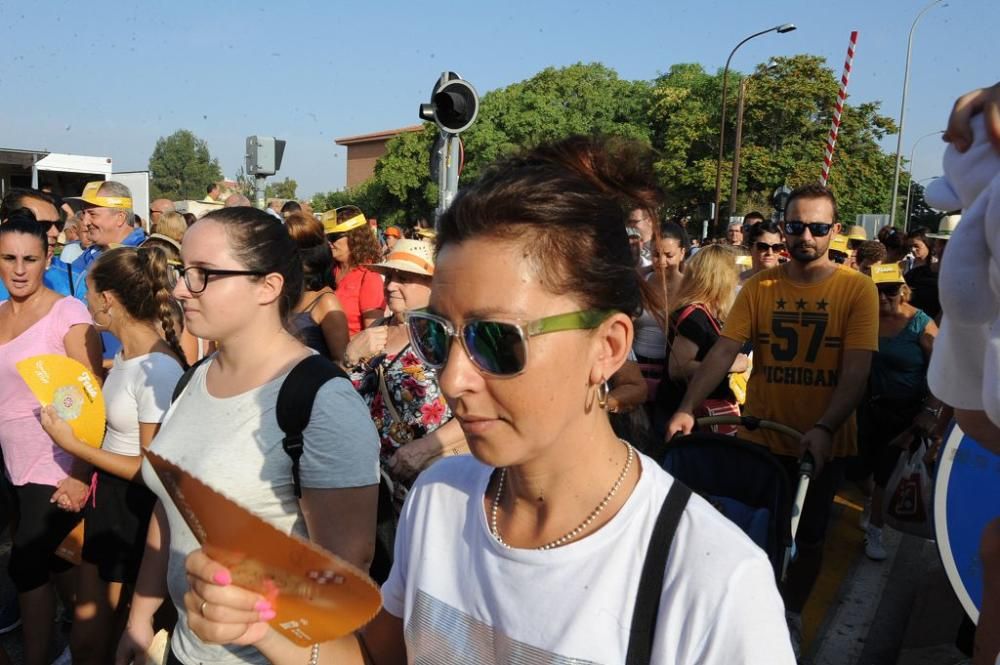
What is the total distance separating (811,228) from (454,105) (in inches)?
146

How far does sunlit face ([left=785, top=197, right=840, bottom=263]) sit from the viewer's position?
3.89 metres

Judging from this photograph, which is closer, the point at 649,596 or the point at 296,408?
the point at 649,596

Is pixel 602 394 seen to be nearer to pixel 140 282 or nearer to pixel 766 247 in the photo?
pixel 140 282

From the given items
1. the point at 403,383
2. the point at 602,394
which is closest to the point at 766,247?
the point at 403,383

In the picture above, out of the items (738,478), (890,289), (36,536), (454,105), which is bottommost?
(36,536)

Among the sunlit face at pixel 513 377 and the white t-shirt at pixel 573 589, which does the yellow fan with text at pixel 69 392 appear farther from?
the sunlit face at pixel 513 377

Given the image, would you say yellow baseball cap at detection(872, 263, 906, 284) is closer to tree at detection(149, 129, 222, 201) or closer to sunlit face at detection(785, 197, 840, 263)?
sunlit face at detection(785, 197, 840, 263)

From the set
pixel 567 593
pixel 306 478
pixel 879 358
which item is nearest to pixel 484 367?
pixel 567 593

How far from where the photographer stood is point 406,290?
12.2ft

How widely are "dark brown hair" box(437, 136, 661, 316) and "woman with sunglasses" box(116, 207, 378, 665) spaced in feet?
3.03

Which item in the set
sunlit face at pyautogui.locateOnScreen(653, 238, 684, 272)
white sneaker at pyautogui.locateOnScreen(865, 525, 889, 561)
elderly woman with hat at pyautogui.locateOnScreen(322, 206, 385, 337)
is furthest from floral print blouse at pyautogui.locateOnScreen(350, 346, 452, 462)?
white sneaker at pyautogui.locateOnScreen(865, 525, 889, 561)

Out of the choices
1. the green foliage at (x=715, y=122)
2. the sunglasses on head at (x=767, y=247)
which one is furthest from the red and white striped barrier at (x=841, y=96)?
the green foliage at (x=715, y=122)

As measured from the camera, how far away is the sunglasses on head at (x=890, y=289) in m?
5.60

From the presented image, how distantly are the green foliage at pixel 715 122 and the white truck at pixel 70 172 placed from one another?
20739 mm
